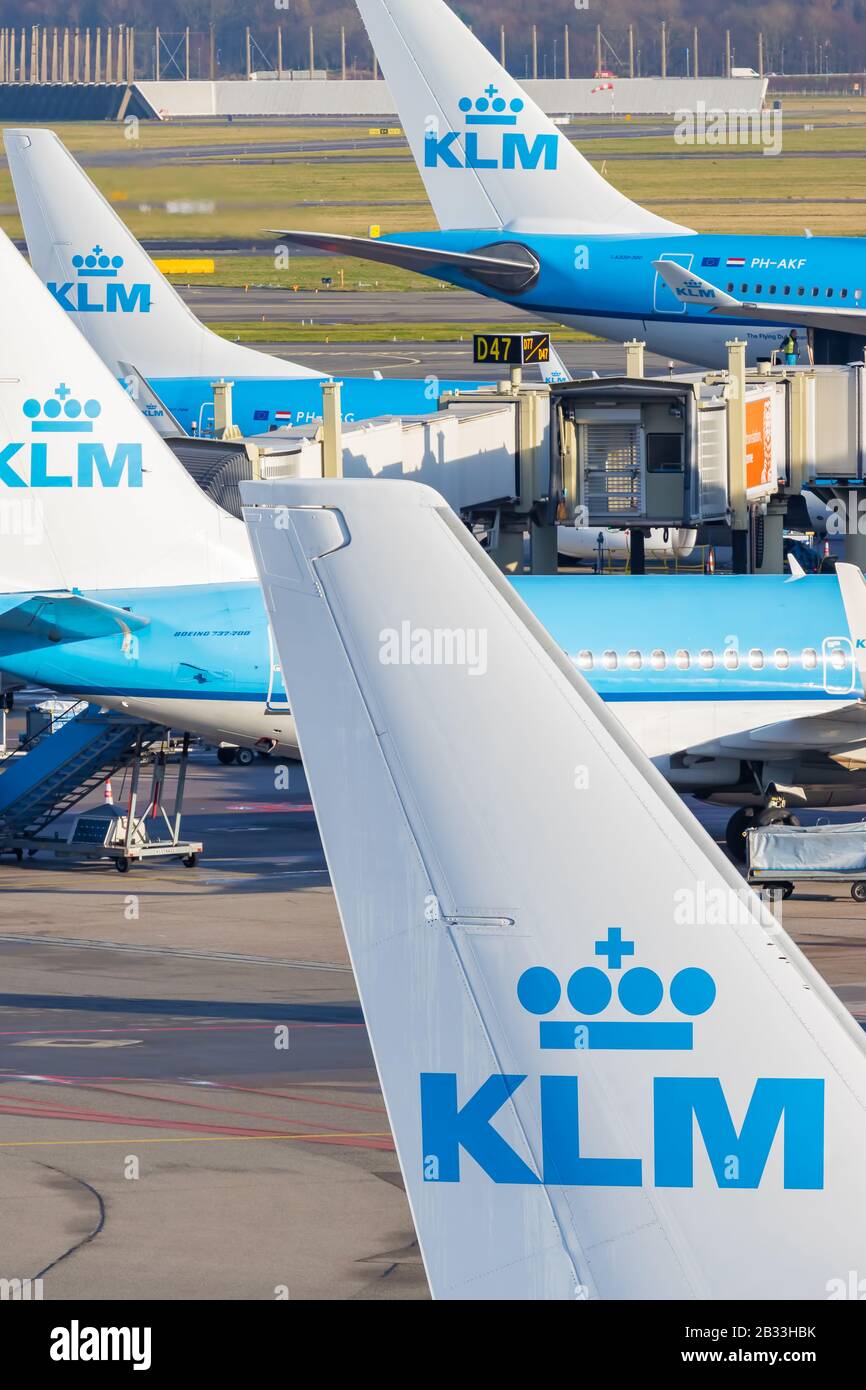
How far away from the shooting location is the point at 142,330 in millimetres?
56750

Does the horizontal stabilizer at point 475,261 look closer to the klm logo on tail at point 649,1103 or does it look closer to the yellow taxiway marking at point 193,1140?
the yellow taxiway marking at point 193,1140

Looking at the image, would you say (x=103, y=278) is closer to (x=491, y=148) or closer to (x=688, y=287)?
(x=491, y=148)

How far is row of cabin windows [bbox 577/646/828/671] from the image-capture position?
32.2 meters

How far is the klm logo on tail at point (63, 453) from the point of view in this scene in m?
31.4

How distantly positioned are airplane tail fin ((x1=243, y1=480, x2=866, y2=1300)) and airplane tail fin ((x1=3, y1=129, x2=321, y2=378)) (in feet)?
135

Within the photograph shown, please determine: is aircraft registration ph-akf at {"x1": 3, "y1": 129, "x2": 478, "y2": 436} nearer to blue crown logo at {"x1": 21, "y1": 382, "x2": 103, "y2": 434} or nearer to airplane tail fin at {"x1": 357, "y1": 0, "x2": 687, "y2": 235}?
airplane tail fin at {"x1": 357, "y1": 0, "x2": 687, "y2": 235}

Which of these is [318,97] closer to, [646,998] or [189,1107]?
[189,1107]

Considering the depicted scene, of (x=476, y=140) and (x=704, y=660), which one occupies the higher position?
(x=476, y=140)

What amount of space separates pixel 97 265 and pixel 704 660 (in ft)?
88.2

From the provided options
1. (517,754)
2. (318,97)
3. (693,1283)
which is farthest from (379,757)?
(318,97)

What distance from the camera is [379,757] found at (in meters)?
8.67

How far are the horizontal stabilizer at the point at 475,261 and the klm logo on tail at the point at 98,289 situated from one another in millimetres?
8432

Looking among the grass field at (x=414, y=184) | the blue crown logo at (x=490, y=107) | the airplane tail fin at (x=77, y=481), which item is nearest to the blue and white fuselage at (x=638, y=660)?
the airplane tail fin at (x=77, y=481)

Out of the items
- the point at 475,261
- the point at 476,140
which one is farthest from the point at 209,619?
the point at 476,140
